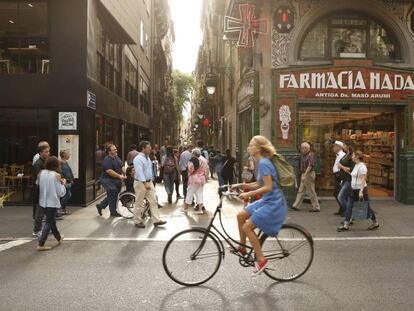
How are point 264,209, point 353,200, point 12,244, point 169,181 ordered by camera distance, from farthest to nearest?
point 169,181 < point 353,200 < point 12,244 < point 264,209

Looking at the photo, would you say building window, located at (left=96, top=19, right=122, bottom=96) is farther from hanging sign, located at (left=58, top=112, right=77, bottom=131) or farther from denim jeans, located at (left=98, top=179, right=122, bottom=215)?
denim jeans, located at (left=98, top=179, right=122, bottom=215)

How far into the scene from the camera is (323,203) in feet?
45.1

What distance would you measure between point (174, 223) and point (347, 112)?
6923 mm

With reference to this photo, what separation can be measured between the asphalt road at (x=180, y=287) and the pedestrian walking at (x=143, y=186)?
86.3 inches

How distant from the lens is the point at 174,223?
1056cm

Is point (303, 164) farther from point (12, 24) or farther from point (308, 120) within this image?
point (12, 24)

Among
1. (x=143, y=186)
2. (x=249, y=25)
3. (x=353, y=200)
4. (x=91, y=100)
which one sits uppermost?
(x=249, y=25)

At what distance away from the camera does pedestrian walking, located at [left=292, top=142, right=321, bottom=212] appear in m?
12.3

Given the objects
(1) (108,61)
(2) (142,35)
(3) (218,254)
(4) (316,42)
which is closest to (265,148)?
(3) (218,254)

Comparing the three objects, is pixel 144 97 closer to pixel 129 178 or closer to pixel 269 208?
pixel 129 178

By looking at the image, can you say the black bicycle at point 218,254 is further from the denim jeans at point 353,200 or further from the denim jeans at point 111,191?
the denim jeans at point 111,191

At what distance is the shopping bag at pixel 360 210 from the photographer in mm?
9266

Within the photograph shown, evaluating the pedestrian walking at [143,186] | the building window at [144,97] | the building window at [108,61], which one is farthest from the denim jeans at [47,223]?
the building window at [144,97]

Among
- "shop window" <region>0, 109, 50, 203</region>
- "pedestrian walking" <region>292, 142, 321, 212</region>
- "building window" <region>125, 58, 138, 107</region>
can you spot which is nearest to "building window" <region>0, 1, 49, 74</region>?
"shop window" <region>0, 109, 50, 203</region>
